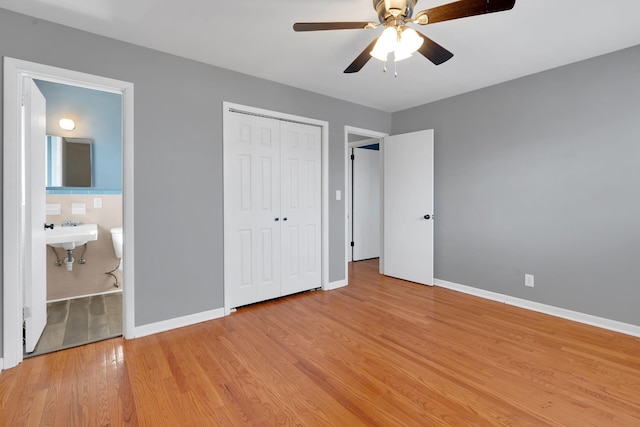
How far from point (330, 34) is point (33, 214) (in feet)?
8.88

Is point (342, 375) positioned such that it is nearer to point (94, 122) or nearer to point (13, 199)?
point (13, 199)

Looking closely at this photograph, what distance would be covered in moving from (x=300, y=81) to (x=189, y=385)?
3009 millimetres

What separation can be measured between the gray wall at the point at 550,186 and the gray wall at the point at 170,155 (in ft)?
8.78

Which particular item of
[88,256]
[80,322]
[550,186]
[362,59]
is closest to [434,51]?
[362,59]

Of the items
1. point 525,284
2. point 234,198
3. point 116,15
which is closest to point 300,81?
point 234,198

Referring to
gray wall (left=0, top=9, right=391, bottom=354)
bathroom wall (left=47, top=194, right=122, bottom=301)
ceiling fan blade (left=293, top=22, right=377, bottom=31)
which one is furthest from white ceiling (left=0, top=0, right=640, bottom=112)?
bathroom wall (left=47, top=194, right=122, bottom=301)

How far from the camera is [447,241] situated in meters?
3.96

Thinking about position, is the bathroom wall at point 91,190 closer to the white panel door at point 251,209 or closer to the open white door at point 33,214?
the open white door at point 33,214

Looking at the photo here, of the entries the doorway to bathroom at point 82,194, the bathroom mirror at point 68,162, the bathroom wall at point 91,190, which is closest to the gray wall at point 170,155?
the doorway to bathroom at point 82,194

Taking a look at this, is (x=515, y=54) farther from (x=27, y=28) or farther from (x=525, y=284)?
(x=27, y=28)

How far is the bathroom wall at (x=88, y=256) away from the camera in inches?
Answer: 135

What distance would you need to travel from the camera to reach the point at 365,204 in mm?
5758

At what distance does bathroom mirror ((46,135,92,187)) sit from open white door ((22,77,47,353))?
44.5 inches

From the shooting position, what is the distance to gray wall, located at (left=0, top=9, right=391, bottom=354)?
234 centimetres
